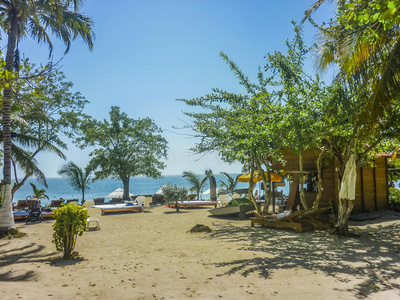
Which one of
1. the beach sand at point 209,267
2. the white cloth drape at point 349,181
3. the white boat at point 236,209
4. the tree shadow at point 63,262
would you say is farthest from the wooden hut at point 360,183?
the tree shadow at point 63,262

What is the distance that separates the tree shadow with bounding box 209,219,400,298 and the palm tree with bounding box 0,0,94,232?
7001mm

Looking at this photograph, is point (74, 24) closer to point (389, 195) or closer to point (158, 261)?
point (158, 261)

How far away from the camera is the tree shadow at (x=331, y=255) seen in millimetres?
5766

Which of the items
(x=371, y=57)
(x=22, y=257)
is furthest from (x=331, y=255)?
(x=22, y=257)

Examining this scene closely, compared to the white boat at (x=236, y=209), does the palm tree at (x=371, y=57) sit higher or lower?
higher

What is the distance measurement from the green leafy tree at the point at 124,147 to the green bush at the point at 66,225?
2043 cm

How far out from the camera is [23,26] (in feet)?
36.8

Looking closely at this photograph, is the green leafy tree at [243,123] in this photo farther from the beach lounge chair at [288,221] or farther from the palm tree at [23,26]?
the palm tree at [23,26]

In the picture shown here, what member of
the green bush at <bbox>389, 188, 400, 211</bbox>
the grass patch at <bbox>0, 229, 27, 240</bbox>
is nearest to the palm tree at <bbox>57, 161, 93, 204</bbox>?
the grass patch at <bbox>0, 229, 27, 240</bbox>

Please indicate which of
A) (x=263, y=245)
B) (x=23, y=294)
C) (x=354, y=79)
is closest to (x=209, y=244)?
(x=263, y=245)

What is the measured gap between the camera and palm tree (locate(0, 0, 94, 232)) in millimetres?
9953

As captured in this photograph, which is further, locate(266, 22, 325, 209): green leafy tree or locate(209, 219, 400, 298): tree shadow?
locate(266, 22, 325, 209): green leafy tree

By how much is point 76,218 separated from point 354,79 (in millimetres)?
8227

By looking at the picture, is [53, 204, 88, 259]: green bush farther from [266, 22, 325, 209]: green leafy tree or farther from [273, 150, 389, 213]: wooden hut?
[273, 150, 389, 213]: wooden hut
